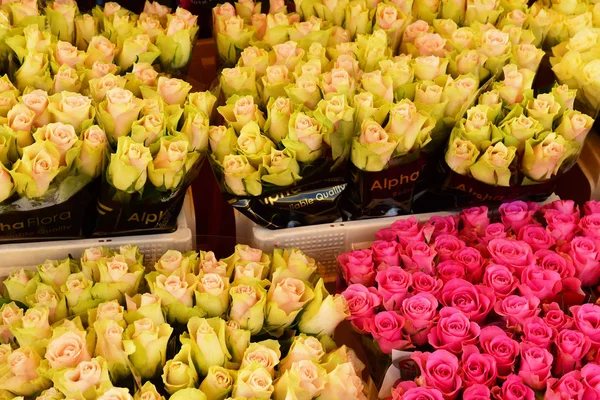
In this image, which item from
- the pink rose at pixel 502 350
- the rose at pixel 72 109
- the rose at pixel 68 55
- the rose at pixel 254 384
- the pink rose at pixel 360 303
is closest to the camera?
the rose at pixel 254 384

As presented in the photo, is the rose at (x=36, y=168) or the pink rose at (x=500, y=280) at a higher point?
the rose at (x=36, y=168)

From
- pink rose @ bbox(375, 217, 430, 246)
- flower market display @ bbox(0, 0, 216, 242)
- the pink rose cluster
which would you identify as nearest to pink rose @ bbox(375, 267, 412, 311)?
the pink rose cluster

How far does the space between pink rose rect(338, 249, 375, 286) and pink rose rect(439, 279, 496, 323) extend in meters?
0.15

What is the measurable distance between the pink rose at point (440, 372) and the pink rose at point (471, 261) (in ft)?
0.79

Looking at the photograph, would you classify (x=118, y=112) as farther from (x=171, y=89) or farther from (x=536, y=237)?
(x=536, y=237)

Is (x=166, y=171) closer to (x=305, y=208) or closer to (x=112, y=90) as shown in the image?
(x=112, y=90)

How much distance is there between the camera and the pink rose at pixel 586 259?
1.43m

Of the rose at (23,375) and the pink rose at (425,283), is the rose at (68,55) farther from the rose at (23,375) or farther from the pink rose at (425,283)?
the pink rose at (425,283)

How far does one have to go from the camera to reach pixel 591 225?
1.51 m

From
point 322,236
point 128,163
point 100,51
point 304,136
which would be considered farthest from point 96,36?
point 322,236

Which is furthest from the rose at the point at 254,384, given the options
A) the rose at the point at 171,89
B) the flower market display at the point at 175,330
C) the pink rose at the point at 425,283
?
the rose at the point at 171,89

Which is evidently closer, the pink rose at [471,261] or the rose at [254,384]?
the rose at [254,384]

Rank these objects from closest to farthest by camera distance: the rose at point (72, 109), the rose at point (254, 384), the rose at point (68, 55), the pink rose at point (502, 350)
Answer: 1. the rose at point (254, 384)
2. the pink rose at point (502, 350)
3. the rose at point (72, 109)
4. the rose at point (68, 55)

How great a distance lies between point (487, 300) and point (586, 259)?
0.25m
